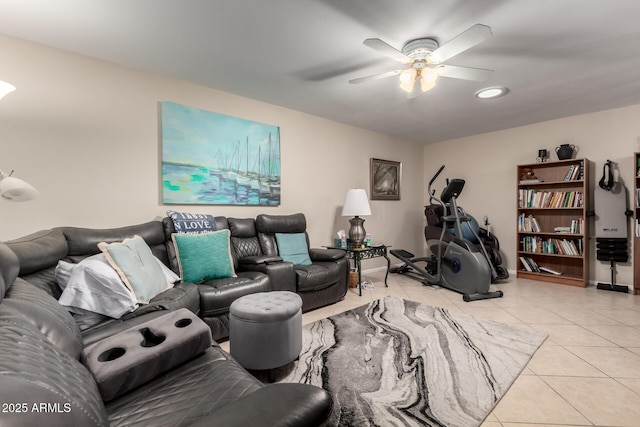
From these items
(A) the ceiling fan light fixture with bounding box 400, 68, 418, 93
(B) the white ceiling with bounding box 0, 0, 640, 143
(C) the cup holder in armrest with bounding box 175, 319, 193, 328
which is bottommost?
(C) the cup holder in armrest with bounding box 175, 319, 193, 328

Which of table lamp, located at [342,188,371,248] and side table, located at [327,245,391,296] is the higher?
table lamp, located at [342,188,371,248]

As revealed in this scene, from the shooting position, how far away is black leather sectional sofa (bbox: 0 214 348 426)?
21.5 inches

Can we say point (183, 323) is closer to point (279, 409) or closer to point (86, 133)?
point (279, 409)

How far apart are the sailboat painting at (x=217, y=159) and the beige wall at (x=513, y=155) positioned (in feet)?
12.0

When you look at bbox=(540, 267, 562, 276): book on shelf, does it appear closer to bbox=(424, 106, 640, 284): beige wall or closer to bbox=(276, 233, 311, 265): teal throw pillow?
bbox=(424, 106, 640, 284): beige wall

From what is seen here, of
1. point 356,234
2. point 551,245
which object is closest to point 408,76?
point 356,234

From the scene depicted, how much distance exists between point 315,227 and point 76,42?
3134 mm

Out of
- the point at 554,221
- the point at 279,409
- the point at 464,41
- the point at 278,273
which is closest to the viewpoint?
the point at 279,409

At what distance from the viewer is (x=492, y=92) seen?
3.30 metres

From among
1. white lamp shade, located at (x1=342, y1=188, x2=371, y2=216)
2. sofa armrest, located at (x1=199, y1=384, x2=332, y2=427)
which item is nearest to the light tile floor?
white lamp shade, located at (x1=342, y1=188, x2=371, y2=216)

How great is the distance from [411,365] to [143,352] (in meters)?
1.70

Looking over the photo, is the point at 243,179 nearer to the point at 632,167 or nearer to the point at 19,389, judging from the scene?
the point at 19,389

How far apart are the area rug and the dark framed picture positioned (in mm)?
2544

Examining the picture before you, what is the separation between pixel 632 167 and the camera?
3789 mm
